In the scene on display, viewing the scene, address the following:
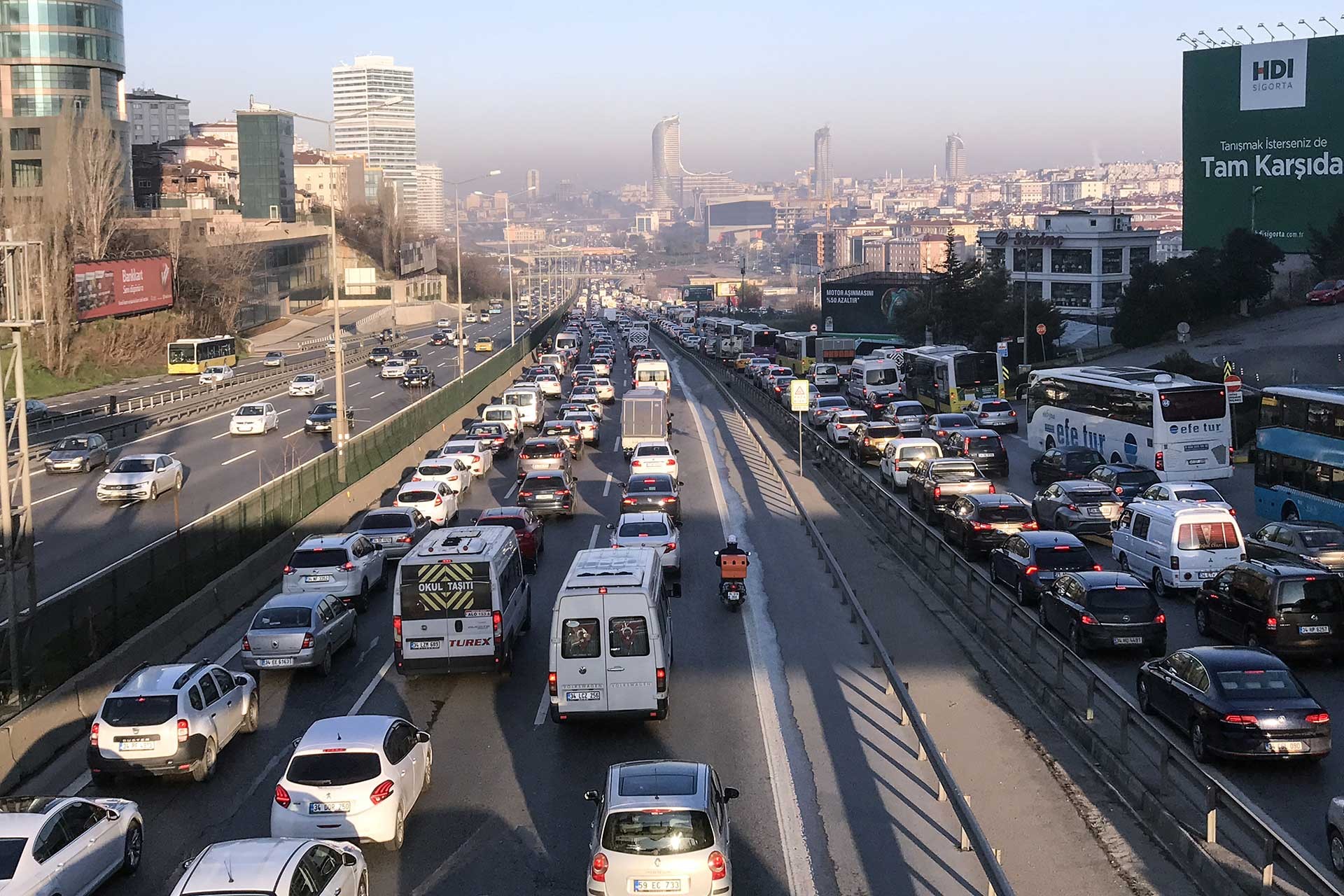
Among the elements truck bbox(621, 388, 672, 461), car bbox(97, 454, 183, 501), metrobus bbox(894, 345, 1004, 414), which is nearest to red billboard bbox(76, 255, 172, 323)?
car bbox(97, 454, 183, 501)

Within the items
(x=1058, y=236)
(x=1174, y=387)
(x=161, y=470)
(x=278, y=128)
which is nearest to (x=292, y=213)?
(x=278, y=128)

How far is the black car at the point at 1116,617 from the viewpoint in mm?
21094

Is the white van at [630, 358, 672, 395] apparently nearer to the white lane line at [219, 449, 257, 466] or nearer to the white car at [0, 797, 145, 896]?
the white lane line at [219, 449, 257, 466]

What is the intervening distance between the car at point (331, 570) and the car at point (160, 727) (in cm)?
794

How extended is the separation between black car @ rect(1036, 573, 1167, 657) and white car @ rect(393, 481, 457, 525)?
17238mm

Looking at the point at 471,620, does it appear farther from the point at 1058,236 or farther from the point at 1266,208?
the point at 1058,236

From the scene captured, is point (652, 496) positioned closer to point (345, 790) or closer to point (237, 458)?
point (345, 790)

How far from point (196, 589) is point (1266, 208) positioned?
7941cm

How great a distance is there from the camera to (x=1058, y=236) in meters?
117

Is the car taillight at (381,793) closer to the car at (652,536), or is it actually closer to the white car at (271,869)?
the white car at (271,869)

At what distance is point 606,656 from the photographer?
1780 centimetres

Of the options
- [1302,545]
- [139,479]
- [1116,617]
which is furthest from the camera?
[139,479]

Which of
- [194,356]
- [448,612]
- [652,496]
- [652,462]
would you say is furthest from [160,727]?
[194,356]

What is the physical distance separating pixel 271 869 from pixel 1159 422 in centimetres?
3199
